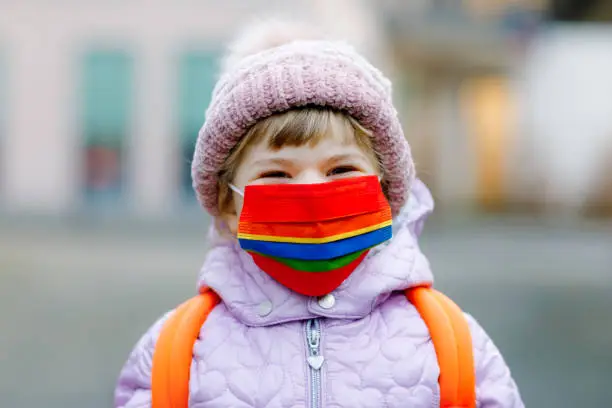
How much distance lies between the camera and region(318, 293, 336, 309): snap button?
174cm

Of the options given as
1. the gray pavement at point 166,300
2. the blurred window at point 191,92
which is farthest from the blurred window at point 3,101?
the gray pavement at point 166,300

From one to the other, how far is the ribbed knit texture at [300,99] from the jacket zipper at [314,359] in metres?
0.38

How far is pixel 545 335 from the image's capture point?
5.26 m

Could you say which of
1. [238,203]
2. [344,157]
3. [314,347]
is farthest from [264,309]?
[344,157]

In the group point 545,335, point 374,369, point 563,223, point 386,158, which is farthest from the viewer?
point 563,223

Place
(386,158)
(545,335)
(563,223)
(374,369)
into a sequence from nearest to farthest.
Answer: (374,369), (386,158), (545,335), (563,223)

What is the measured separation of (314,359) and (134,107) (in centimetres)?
1486

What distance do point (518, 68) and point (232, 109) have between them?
1474 centimetres

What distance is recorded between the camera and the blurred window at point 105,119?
52.6 feet

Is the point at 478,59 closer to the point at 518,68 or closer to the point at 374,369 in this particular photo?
the point at 518,68

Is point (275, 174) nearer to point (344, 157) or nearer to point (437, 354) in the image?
point (344, 157)

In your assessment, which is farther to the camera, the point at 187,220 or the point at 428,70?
the point at 428,70

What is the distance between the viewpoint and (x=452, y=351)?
65.6 inches

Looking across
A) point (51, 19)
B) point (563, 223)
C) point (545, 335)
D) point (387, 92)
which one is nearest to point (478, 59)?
point (563, 223)
